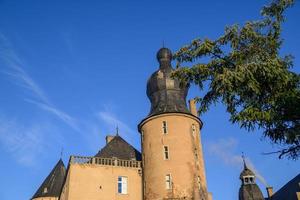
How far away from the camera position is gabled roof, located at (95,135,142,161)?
34125 millimetres

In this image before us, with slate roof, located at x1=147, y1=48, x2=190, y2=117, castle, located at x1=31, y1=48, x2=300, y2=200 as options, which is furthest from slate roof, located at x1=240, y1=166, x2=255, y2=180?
slate roof, located at x1=147, y1=48, x2=190, y2=117

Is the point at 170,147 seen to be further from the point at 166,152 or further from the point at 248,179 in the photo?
the point at 248,179

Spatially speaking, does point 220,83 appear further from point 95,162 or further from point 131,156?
point 131,156

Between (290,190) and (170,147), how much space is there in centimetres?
2061

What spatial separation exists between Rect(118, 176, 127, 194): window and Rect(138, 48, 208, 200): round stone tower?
1.91 m

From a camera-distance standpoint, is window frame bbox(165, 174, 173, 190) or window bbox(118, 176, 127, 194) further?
window bbox(118, 176, 127, 194)

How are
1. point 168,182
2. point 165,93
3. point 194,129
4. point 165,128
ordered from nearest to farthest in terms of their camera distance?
point 168,182
point 165,128
point 194,129
point 165,93

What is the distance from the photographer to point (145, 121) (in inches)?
1298

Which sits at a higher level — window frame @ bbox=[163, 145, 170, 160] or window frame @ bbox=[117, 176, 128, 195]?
window frame @ bbox=[163, 145, 170, 160]

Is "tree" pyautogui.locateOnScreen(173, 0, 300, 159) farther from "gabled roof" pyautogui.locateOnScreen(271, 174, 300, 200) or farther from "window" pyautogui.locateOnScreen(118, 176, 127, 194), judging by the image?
"gabled roof" pyautogui.locateOnScreen(271, 174, 300, 200)

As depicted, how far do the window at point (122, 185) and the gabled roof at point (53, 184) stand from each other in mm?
15379

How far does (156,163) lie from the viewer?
30.6 m

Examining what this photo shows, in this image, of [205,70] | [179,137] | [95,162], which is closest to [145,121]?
[179,137]

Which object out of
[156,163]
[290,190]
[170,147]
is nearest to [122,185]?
[156,163]
